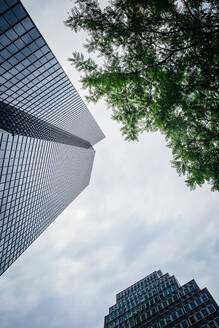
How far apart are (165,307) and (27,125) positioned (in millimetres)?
65364

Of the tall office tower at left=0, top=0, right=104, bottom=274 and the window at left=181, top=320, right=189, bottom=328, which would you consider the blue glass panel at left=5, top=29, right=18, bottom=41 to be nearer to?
the tall office tower at left=0, top=0, right=104, bottom=274

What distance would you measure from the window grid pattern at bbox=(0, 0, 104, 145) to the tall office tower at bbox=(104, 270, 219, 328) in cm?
6032

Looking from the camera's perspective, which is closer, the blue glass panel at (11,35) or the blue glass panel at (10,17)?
the blue glass panel at (10,17)

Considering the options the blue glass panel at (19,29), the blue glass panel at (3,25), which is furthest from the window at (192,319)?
the blue glass panel at (3,25)

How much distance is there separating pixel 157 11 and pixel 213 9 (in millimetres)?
2131

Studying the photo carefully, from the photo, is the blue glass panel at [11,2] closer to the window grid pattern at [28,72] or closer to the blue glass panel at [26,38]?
the window grid pattern at [28,72]

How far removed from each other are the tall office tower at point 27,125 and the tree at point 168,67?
2001 centimetres

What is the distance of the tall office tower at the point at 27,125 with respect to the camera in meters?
25.6

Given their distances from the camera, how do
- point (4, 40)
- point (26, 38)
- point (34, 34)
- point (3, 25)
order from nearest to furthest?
1. point (3, 25)
2. point (4, 40)
3. point (26, 38)
4. point (34, 34)

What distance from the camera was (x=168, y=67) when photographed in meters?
8.47

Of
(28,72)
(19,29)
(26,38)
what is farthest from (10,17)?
(28,72)

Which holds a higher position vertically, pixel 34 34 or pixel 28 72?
pixel 28 72

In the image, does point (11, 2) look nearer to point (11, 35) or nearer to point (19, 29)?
point (19, 29)

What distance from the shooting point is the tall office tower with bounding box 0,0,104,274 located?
25.6m
